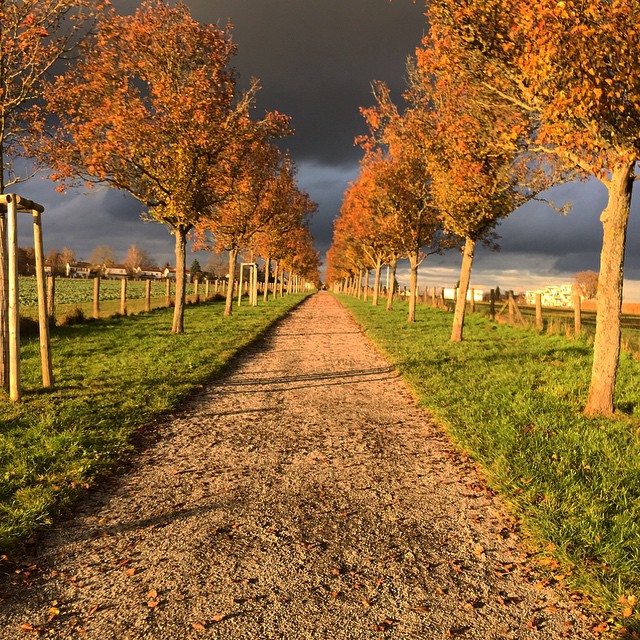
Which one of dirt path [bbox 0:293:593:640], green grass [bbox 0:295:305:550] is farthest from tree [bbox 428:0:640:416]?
green grass [bbox 0:295:305:550]

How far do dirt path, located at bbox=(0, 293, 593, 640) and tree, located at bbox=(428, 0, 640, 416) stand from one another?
3952 millimetres

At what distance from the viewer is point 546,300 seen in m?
82.1

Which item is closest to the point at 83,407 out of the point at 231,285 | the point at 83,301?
the point at 231,285

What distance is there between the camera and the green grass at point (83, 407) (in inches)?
187

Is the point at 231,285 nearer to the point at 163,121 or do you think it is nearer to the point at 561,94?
the point at 163,121

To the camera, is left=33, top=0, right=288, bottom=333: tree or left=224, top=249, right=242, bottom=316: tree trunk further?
left=224, top=249, right=242, bottom=316: tree trunk

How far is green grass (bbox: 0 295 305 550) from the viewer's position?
4.75 metres

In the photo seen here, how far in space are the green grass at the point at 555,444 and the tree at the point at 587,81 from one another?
1111 millimetres

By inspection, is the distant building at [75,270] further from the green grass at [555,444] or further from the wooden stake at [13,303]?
the green grass at [555,444]

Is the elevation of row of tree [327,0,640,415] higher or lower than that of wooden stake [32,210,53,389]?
higher

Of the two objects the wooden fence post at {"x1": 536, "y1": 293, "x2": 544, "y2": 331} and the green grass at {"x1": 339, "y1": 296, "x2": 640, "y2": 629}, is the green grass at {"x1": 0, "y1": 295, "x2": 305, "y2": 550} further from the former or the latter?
the wooden fence post at {"x1": 536, "y1": 293, "x2": 544, "y2": 331}

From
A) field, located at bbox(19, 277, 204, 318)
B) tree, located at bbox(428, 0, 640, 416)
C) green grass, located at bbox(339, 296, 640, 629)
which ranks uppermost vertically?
tree, located at bbox(428, 0, 640, 416)

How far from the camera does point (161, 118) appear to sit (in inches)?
637

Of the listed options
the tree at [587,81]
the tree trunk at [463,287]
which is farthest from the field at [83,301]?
the tree at [587,81]
